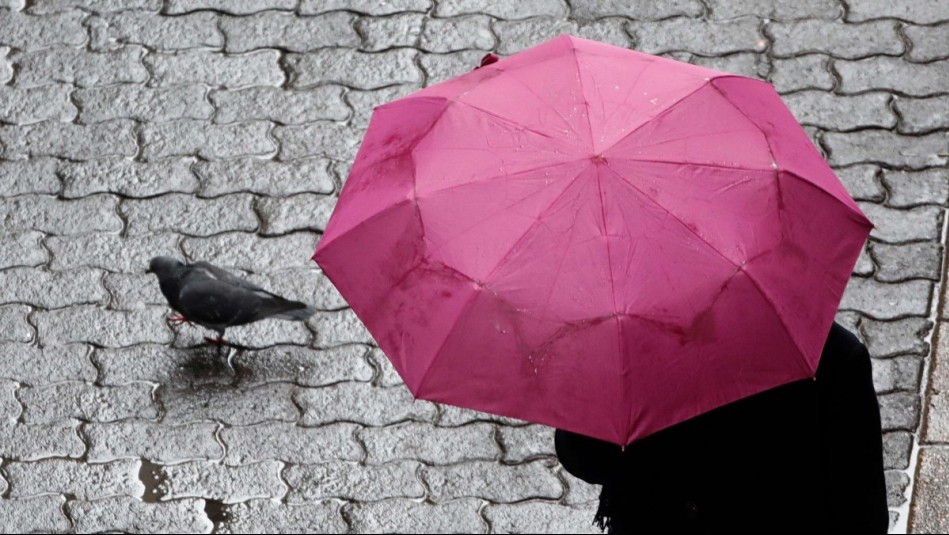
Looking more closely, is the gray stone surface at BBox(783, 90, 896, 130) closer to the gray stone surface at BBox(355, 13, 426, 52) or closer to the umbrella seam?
the gray stone surface at BBox(355, 13, 426, 52)

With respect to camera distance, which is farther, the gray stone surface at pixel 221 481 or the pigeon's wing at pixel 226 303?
the pigeon's wing at pixel 226 303

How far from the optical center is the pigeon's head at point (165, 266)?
4.78 meters

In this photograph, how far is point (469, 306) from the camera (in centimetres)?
258

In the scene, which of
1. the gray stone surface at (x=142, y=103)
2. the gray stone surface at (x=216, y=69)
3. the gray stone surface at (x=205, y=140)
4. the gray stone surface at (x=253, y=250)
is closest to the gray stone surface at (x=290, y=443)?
the gray stone surface at (x=253, y=250)

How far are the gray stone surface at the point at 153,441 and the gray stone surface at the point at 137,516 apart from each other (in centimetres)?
19

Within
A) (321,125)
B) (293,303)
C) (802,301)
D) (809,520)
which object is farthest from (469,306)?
(321,125)

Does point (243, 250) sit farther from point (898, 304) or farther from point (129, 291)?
point (898, 304)

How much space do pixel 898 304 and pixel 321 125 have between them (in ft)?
8.70

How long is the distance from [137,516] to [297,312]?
0.94 meters

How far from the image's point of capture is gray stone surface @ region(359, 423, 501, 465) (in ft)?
15.0

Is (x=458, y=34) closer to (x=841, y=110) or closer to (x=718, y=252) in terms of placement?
(x=841, y=110)

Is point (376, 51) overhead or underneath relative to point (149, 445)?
overhead

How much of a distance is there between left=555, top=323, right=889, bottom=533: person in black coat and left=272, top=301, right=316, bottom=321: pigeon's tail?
2.03 m

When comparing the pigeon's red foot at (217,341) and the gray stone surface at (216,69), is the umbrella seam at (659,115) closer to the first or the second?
the pigeon's red foot at (217,341)
